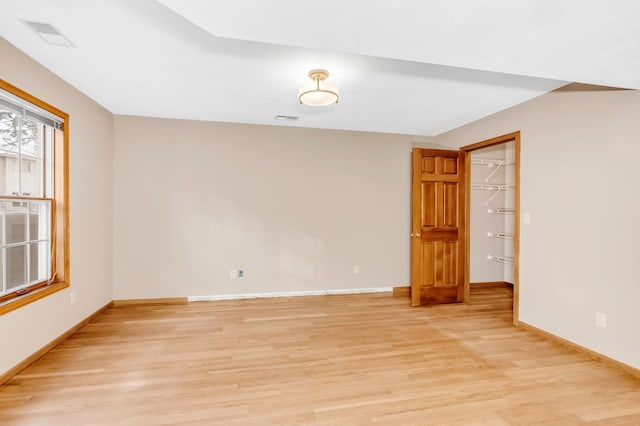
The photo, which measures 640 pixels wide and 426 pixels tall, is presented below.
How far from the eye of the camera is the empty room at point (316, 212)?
6.23ft

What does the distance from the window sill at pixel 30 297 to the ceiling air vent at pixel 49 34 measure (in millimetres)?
1965

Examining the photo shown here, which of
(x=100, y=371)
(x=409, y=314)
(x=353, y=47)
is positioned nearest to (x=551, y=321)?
(x=409, y=314)

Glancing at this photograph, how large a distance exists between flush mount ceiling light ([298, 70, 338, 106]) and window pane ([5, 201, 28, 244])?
254cm

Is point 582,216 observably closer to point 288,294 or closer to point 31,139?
point 288,294

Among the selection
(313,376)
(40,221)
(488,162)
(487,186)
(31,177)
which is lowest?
(313,376)

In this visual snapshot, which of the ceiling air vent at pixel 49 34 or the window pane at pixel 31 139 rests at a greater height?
the ceiling air vent at pixel 49 34

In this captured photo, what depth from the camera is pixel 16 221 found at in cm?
258

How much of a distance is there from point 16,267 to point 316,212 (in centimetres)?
330

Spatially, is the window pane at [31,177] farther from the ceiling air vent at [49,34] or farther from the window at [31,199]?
the ceiling air vent at [49,34]

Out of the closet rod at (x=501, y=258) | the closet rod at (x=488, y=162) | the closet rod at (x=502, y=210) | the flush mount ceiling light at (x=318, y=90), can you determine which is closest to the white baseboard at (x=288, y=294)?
the closet rod at (x=501, y=258)

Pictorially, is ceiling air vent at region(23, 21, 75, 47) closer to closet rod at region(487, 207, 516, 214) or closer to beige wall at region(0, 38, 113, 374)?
beige wall at region(0, 38, 113, 374)

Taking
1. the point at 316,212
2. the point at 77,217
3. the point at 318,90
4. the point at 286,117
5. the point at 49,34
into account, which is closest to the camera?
the point at 49,34

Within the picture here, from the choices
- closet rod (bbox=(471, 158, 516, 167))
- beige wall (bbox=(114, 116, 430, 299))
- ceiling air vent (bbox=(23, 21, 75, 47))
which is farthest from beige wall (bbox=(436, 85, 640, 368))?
ceiling air vent (bbox=(23, 21, 75, 47))

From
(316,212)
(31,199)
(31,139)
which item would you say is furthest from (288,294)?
(31,139)
